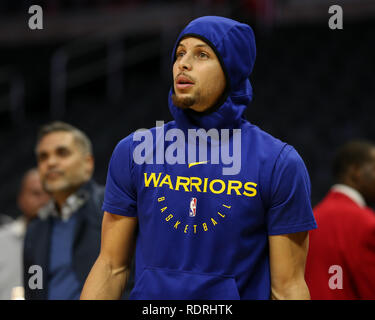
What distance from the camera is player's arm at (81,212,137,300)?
1.31m

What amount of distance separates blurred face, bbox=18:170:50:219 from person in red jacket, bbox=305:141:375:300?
5.79ft

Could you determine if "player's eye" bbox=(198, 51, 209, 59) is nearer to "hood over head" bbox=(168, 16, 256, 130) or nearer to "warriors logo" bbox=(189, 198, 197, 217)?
"hood over head" bbox=(168, 16, 256, 130)

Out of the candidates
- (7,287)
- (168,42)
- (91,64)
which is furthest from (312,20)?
(7,287)

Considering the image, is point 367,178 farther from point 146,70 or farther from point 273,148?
point 146,70

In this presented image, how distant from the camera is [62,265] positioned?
2127mm

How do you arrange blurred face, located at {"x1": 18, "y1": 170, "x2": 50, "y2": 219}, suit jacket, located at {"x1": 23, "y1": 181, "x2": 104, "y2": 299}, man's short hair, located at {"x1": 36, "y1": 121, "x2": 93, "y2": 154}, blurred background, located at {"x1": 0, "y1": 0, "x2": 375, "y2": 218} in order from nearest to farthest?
suit jacket, located at {"x1": 23, "y1": 181, "x2": 104, "y2": 299} < man's short hair, located at {"x1": 36, "y1": 121, "x2": 93, "y2": 154} < blurred face, located at {"x1": 18, "y1": 170, "x2": 50, "y2": 219} < blurred background, located at {"x1": 0, "y1": 0, "x2": 375, "y2": 218}

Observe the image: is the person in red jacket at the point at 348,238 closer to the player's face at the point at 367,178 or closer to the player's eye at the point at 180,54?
the player's face at the point at 367,178

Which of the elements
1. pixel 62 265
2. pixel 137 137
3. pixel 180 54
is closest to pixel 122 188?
pixel 137 137

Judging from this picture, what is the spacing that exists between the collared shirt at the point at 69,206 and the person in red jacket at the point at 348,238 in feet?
3.13

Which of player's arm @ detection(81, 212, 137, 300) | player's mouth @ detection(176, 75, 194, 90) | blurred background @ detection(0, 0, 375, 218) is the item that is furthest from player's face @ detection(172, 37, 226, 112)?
blurred background @ detection(0, 0, 375, 218)

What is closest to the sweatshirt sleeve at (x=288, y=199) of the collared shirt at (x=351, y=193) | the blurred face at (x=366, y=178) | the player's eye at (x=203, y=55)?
the player's eye at (x=203, y=55)

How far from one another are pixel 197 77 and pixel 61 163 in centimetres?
124

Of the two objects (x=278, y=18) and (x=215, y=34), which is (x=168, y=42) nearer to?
(x=278, y=18)

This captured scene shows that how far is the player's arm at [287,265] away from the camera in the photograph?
1.24m
